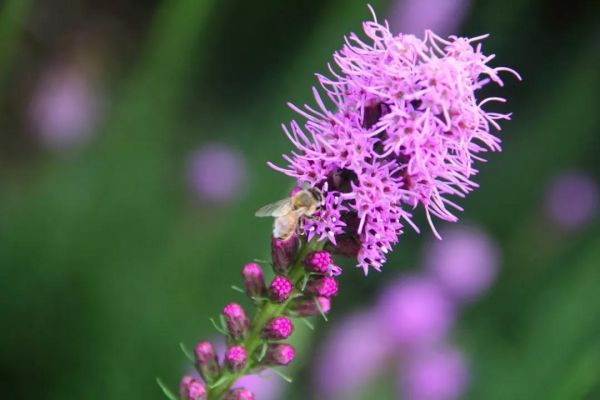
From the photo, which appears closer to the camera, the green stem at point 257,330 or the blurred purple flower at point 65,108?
the green stem at point 257,330

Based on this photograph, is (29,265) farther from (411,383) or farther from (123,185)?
(411,383)

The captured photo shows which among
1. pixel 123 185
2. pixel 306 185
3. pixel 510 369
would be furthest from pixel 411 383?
pixel 306 185

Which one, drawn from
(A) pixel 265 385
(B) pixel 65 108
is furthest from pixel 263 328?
(B) pixel 65 108

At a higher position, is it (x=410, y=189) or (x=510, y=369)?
(x=410, y=189)

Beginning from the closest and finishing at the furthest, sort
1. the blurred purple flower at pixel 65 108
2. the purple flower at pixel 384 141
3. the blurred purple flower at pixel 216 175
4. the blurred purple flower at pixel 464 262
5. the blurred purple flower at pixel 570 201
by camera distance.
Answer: the purple flower at pixel 384 141 < the blurred purple flower at pixel 65 108 < the blurred purple flower at pixel 216 175 < the blurred purple flower at pixel 464 262 < the blurred purple flower at pixel 570 201

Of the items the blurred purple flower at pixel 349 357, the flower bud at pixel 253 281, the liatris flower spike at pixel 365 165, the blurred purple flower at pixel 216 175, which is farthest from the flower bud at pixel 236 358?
the blurred purple flower at pixel 216 175

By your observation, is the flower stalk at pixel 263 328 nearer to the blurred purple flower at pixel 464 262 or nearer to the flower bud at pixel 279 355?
the flower bud at pixel 279 355

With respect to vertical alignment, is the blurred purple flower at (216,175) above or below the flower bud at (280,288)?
above
